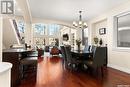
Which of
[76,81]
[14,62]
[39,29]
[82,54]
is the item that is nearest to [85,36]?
[82,54]

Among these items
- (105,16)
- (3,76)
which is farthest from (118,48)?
(3,76)

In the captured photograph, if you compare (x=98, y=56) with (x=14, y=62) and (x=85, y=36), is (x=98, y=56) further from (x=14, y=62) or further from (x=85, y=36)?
(x=85, y=36)

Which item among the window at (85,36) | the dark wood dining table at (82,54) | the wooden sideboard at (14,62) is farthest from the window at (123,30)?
the wooden sideboard at (14,62)

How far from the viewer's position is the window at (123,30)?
6004 mm

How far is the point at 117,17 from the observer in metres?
6.66

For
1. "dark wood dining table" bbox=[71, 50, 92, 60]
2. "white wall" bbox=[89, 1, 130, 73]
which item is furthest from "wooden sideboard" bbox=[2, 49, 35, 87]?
"white wall" bbox=[89, 1, 130, 73]

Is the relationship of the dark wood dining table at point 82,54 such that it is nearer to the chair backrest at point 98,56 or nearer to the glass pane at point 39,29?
the chair backrest at point 98,56

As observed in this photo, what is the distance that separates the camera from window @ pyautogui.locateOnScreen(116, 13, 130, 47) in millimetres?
6004

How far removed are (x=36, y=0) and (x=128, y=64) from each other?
4174 mm

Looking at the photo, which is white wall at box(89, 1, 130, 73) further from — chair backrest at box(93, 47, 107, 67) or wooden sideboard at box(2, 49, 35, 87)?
wooden sideboard at box(2, 49, 35, 87)

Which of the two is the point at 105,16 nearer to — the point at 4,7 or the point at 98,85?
the point at 98,85

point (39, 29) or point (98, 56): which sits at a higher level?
point (39, 29)

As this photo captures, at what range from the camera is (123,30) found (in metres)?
6.31

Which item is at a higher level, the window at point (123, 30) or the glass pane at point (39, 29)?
the glass pane at point (39, 29)
